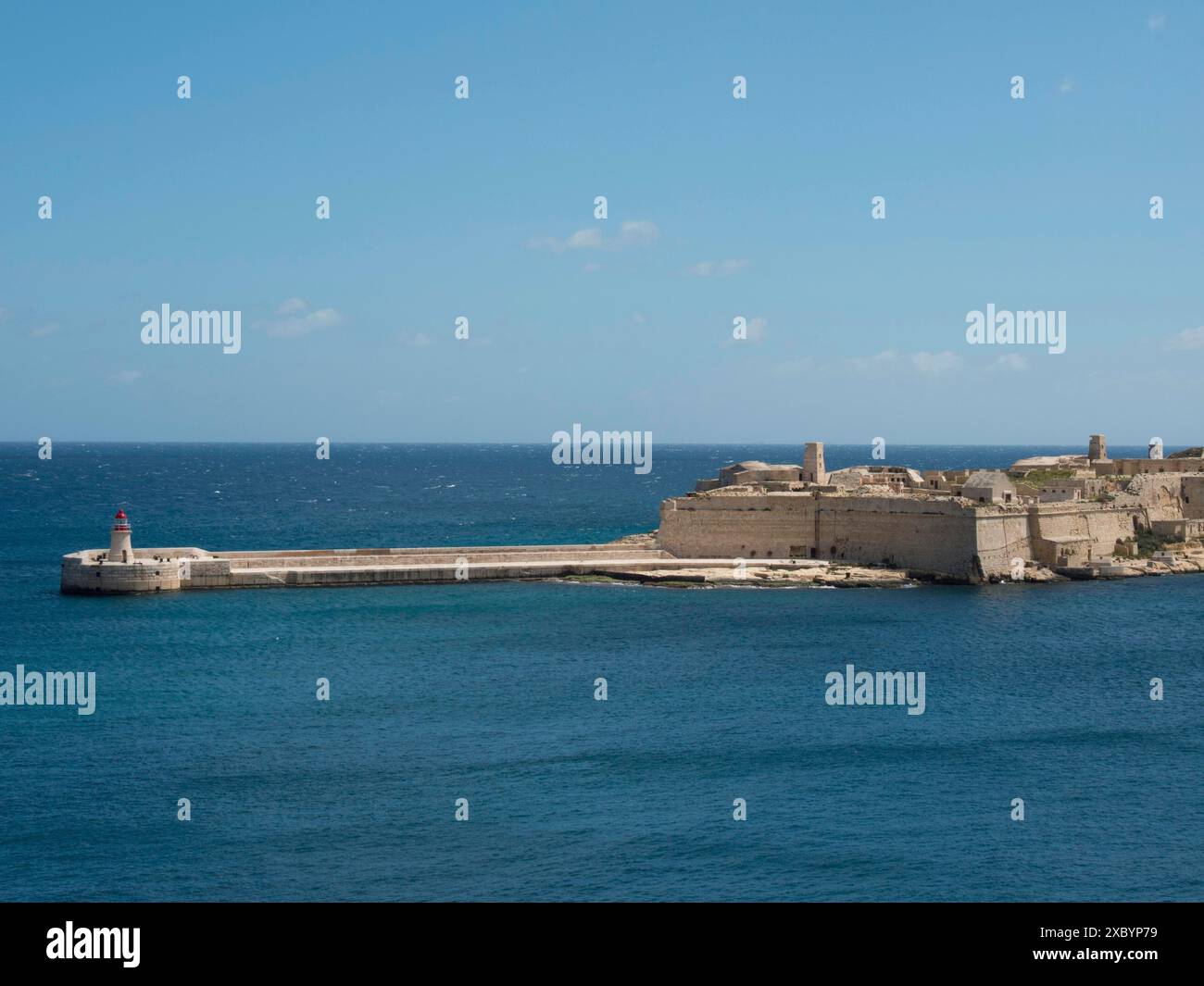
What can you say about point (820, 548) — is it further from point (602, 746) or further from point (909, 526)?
point (602, 746)

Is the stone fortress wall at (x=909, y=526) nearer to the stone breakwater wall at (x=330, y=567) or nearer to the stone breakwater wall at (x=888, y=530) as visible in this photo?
the stone breakwater wall at (x=888, y=530)

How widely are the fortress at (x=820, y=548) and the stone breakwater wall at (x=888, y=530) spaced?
0.05m

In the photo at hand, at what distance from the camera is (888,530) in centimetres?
5019

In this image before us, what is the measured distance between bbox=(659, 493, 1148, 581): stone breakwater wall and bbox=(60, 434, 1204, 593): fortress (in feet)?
0.16

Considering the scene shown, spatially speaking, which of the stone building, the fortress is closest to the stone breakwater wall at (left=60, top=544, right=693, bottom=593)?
the fortress

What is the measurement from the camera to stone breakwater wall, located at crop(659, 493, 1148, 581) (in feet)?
159

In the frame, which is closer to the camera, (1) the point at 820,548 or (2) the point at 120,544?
(2) the point at 120,544

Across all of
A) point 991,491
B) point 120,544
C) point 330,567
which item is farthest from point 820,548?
point 120,544

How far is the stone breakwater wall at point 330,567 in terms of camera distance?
46219mm

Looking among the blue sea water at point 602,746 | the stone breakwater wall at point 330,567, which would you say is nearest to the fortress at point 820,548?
the stone breakwater wall at point 330,567

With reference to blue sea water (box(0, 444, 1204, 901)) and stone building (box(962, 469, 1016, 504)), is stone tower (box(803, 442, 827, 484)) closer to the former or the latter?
stone building (box(962, 469, 1016, 504))

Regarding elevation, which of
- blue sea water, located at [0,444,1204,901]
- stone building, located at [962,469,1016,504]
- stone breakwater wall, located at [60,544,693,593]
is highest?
stone building, located at [962,469,1016,504]

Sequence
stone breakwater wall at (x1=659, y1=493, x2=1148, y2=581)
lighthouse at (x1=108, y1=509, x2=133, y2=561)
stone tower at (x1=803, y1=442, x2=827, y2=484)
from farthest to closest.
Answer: stone tower at (x1=803, y1=442, x2=827, y2=484) → stone breakwater wall at (x1=659, y1=493, x2=1148, y2=581) → lighthouse at (x1=108, y1=509, x2=133, y2=561)

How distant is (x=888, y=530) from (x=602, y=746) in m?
26.7
